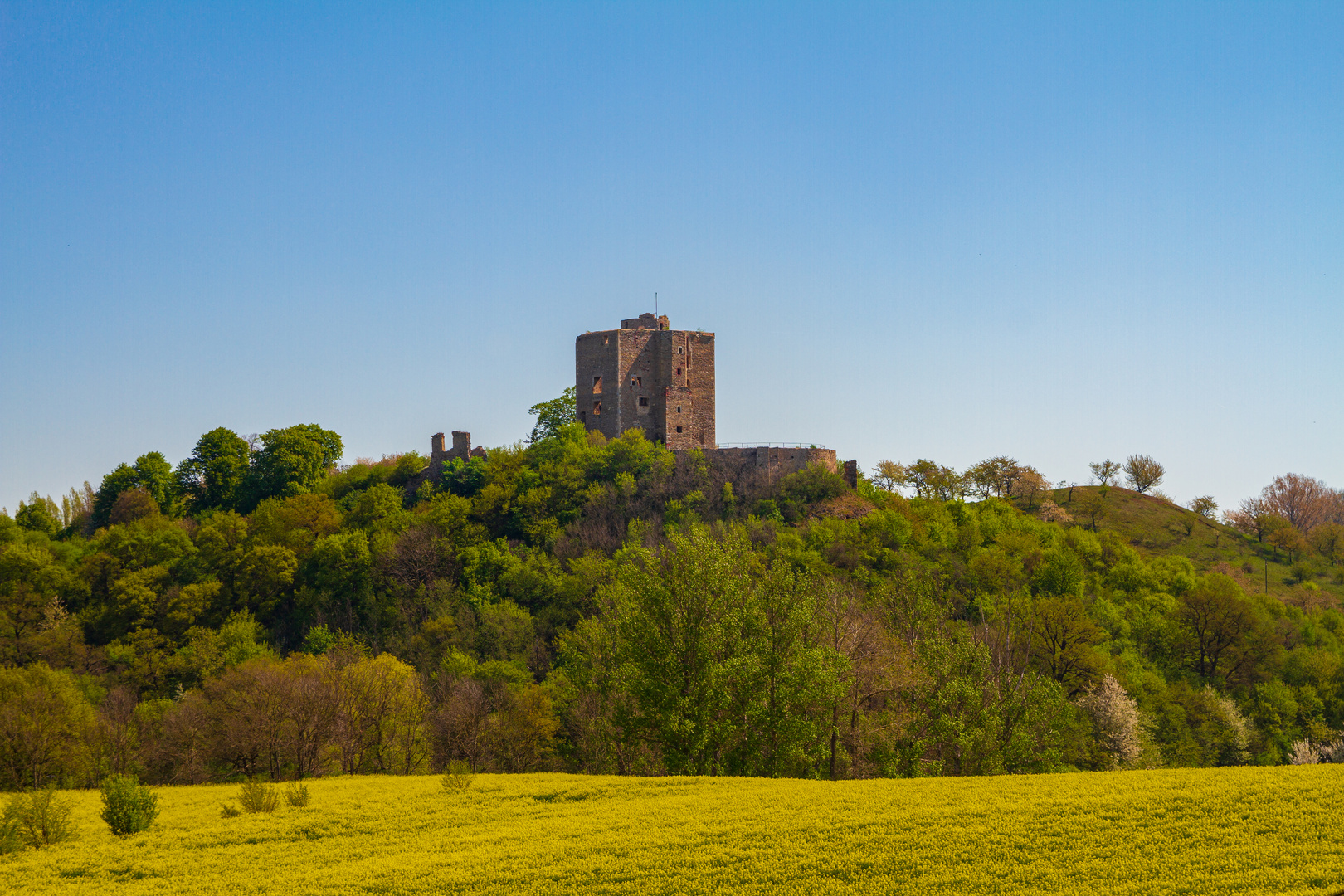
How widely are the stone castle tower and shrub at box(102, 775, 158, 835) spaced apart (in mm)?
38700

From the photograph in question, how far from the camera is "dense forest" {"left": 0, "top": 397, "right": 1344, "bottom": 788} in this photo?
26.7 m

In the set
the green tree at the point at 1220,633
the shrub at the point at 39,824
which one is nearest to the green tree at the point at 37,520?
the shrub at the point at 39,824

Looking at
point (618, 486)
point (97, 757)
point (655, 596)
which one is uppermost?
point (618, 486)

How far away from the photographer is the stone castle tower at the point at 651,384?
186ft

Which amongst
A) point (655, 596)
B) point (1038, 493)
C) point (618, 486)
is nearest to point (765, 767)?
point (655, 596)

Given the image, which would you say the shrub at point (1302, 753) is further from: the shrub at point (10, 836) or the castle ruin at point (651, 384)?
the shrub at point (10, 836)

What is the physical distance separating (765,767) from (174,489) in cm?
5224

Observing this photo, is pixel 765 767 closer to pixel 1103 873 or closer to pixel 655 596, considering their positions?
pixel 655 596

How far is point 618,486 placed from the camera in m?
53.2

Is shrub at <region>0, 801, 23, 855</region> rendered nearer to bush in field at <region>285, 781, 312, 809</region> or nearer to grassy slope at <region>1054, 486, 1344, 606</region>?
bush in field at <region>285, 781, 312, 809</region>

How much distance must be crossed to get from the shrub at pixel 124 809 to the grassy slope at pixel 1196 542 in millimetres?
55013

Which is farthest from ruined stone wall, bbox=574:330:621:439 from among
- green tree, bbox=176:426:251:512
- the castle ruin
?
green tree, bbox=176:426:251:512

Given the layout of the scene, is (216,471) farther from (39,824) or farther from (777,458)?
(39,824)

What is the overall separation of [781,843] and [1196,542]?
6021 cm
